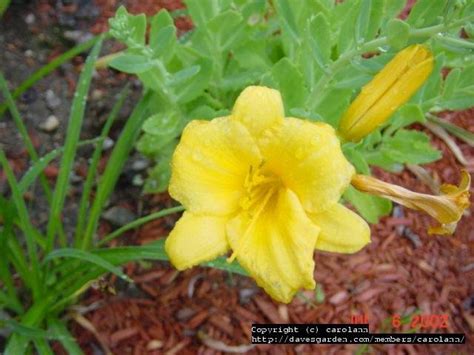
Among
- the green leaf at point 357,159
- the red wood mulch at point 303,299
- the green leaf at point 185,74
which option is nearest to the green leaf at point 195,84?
the green leaf at point 185,74

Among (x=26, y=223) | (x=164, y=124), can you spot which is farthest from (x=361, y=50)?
(x=26, y=223)

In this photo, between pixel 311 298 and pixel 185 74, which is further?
pixel 311 298

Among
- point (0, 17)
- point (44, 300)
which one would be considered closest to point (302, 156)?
point (44, 300)

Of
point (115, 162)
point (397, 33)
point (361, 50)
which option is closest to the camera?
point (397, 33)

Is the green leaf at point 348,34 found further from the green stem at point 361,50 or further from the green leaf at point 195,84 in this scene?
the green leaf at point 195,84

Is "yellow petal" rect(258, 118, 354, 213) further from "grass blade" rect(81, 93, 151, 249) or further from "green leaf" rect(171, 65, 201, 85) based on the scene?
"grass blade" rect(81, 93, 151, 249)

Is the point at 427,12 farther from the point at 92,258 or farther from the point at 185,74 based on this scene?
the point at 92,258
